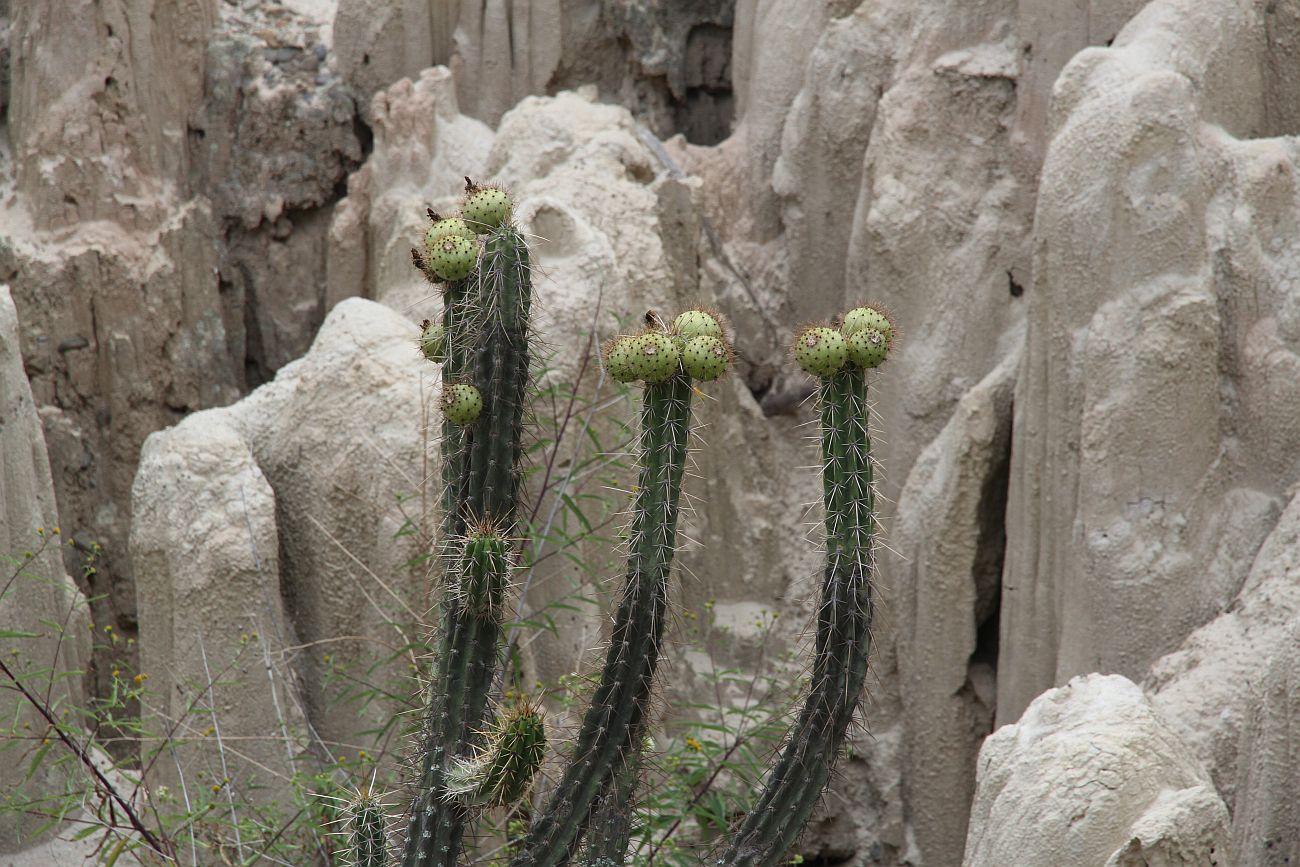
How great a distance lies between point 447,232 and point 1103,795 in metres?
1.94

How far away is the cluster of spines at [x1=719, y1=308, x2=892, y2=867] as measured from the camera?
3.65 meters

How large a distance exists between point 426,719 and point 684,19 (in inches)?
256

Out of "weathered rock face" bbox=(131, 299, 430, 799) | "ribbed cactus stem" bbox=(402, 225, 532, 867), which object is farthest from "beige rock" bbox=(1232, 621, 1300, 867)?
"weathered rock face" bbox=(131, 299, 430, 799)

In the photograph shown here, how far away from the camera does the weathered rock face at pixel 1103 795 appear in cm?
365

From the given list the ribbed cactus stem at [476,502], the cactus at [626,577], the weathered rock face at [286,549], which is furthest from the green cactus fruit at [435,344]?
the weathered rock face at [286,549]

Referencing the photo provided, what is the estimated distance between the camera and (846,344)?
3582mm

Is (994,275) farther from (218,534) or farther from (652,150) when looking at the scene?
(218,534)

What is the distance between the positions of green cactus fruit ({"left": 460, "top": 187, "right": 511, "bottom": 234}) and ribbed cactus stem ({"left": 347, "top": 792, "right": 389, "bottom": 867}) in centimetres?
139

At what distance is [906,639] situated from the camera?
22.4 ft

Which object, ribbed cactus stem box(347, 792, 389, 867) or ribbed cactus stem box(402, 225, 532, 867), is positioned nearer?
ribbed cactus stem box(402, 225, 532, 867)

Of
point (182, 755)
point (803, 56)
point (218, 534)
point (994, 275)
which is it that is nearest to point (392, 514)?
point (218, 534)

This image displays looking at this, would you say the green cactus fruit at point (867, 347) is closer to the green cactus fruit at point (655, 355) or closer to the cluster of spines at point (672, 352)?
the cluster of spines at point (672, 352)

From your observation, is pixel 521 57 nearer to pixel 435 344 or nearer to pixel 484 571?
pixel 435 344

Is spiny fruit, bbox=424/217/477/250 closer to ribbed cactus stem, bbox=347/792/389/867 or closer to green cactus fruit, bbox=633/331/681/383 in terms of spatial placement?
green cactus fruit, bbox=633/331/681/383
